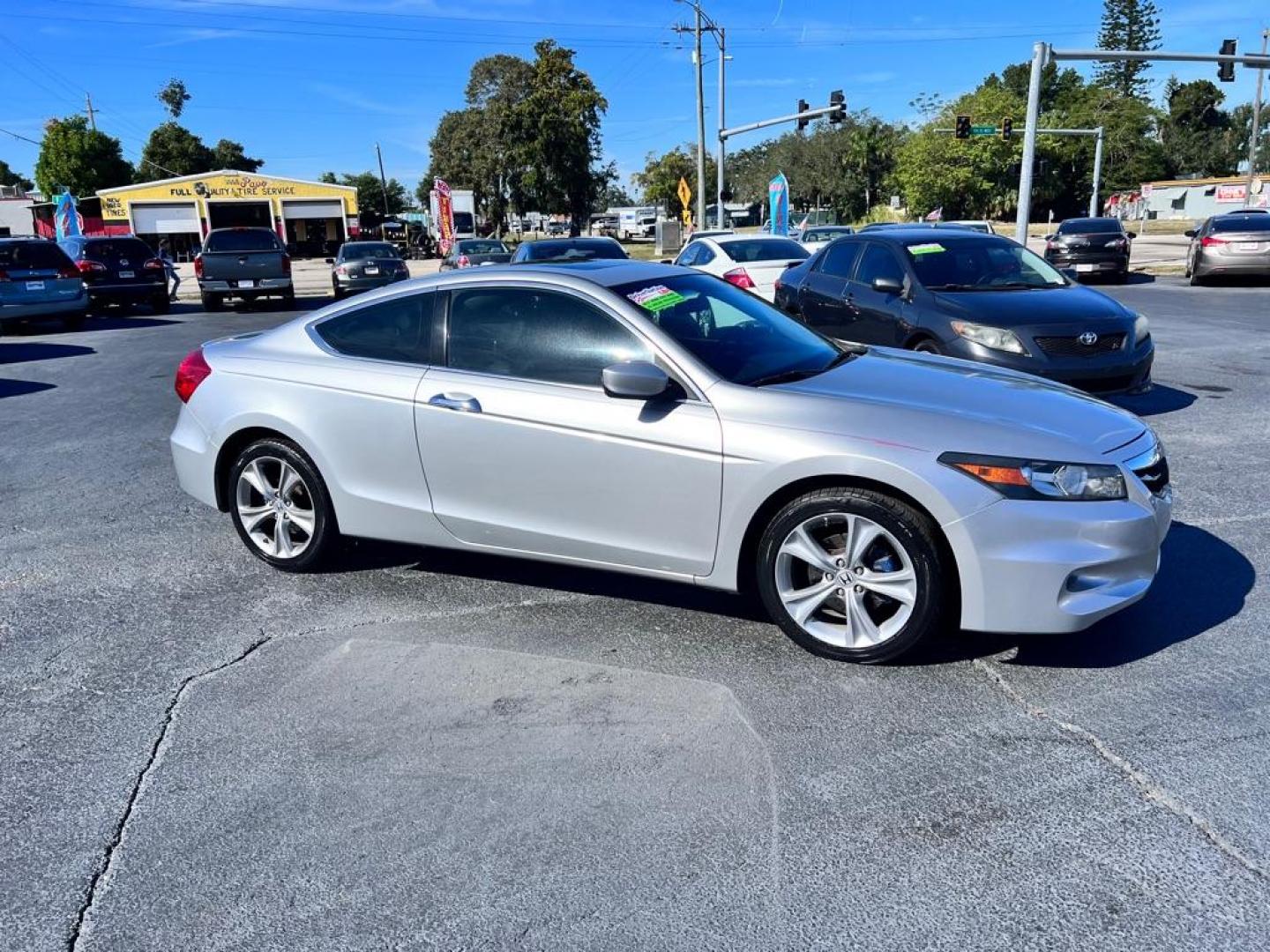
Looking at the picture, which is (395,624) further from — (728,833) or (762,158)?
(762,158)

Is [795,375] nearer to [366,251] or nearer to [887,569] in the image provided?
[887,569]

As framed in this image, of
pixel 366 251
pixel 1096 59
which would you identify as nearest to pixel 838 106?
pixel 1096 59

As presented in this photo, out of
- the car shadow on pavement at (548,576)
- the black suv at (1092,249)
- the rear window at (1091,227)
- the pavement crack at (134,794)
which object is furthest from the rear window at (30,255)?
the rear window at (1091,227)

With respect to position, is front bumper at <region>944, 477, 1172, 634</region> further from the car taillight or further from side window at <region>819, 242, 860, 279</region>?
side window at <region>819, 242, 860, 279</region>

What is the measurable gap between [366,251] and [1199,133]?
10701 cm

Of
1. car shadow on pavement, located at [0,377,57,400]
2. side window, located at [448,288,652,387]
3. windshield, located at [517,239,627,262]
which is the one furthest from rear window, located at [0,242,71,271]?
side window, located at [448,288,652,387]

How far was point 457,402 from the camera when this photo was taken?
4.53 meters

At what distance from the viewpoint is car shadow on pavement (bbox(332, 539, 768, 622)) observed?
15.3 ft

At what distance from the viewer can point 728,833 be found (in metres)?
2.95

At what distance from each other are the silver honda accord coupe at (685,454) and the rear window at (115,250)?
1944 cm

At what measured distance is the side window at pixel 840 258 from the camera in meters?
9.73

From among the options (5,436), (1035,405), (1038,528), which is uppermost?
(1035,405)

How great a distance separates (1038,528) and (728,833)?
5.38 feet

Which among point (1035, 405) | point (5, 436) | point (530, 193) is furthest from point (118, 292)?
point (530, 193)
